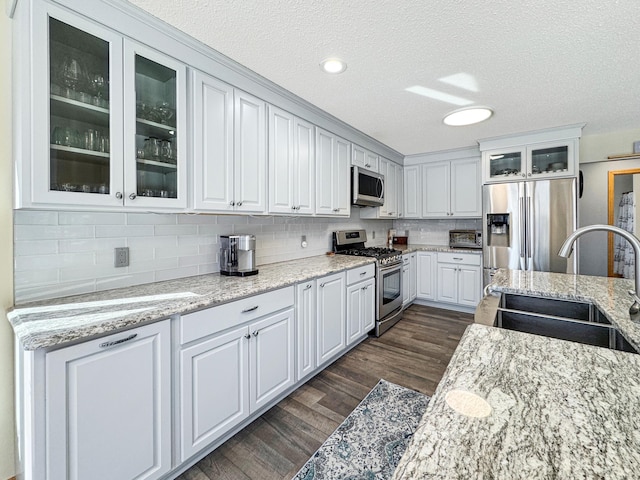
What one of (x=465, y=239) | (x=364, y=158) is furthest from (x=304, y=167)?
(x=465, y=239)

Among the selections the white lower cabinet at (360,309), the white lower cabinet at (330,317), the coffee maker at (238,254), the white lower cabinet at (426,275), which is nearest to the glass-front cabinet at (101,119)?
the coffee maker at (238,254)

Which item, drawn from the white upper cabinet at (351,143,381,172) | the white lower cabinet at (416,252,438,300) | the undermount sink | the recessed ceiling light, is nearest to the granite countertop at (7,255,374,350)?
the undermount sink

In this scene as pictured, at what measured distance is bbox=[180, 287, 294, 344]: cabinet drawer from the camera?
1465 mm

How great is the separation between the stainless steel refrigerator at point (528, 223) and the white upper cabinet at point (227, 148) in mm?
3077

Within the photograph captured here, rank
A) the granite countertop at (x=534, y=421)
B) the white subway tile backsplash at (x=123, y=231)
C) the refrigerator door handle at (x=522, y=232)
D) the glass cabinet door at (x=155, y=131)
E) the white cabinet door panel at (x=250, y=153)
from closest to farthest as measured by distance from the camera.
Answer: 1. the granite countertop at (x=534, y=421)
2. the glass cabinet door at (x=155, y=131)
3. the white subway tile backsplash at (x=123, y=231)
4. the white cabinet door panel at (x=250, y=153)
5. the refrigerator door handle at (x=522, y=232)

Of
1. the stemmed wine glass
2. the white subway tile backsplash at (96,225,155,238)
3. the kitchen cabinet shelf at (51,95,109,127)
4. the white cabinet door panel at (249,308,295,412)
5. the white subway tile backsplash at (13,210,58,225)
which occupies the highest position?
the stemmed wine glass

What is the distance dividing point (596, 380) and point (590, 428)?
0.25 meters

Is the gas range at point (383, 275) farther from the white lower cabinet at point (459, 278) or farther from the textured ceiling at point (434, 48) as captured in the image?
the textured ceiling at point (434, 48)

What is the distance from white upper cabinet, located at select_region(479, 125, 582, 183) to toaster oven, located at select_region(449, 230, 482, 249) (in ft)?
2.78

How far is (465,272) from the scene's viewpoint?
4.03 m

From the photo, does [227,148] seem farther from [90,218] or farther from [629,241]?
[629,241]

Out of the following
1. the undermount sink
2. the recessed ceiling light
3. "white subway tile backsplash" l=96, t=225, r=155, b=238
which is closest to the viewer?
the undermount sink

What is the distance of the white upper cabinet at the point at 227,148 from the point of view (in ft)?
5.98

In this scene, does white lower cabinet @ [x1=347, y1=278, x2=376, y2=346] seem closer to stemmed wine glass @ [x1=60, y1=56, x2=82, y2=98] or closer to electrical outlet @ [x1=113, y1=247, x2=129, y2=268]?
electrical outlet @ [x1=113, y1=247, x2=129, y2=268]
